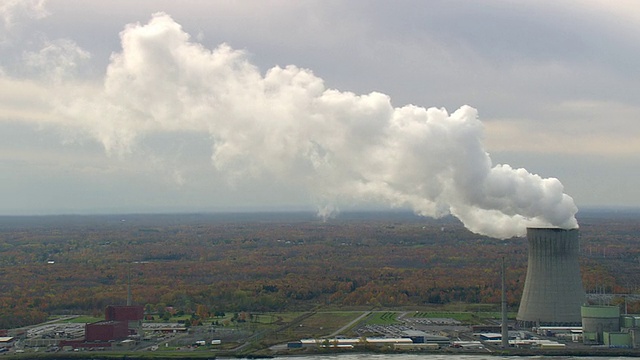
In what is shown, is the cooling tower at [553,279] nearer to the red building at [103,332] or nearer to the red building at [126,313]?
the red building at [126,313]

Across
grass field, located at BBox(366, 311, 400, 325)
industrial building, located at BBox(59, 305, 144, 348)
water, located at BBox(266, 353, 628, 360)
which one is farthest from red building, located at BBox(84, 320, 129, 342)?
grass field, located at BBox(366, 311, 400, 325)

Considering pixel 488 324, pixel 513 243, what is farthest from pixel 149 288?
pixel 513 243

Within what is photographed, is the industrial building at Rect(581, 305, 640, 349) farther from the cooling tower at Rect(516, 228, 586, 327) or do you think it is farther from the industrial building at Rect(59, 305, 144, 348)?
the industrial building at Rect(59, 305, 144, 348)

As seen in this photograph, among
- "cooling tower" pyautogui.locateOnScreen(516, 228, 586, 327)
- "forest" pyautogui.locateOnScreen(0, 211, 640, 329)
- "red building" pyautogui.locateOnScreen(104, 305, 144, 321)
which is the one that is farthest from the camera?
"forest" pyautogui.locateOnScreen(0, 211, 640, 329)

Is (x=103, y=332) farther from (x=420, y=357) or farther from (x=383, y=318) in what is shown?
(x=383, y=318)

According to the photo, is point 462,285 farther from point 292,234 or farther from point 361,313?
point 292,234

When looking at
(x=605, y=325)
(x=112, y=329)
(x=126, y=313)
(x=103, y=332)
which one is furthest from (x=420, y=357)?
(x=126, y=313)
